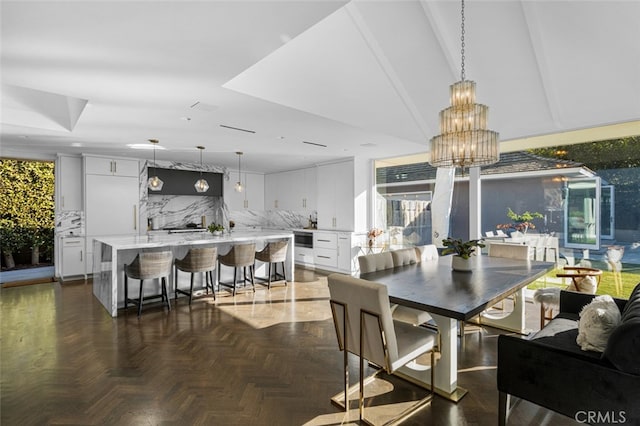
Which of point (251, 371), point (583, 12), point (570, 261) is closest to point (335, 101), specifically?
point (583, 12)

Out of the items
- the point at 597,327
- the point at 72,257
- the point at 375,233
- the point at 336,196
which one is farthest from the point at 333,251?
the point at 597,327

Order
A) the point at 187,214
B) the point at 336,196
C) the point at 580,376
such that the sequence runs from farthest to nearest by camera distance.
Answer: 1. the point at 187,214
2. the point at 336,196
3. the point at 580,376

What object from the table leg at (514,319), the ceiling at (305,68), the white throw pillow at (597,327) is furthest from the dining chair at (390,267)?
the ceiling at (305,68)

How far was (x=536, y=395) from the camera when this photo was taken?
5.81ft

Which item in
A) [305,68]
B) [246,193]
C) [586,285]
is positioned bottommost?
[586,285]

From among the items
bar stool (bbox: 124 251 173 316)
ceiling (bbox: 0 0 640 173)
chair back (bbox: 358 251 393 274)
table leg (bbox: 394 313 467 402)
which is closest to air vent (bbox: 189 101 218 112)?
ceiling (bbox: 0 0 640 173)

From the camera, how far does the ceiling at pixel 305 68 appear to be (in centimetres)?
196

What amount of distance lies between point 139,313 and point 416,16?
4.61 meters

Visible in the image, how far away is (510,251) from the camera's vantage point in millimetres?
3924

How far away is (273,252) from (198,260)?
124cm

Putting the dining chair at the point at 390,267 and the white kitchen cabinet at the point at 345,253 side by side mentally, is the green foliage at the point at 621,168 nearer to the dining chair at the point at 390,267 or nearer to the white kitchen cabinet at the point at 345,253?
the dining chair at the point at 390,267

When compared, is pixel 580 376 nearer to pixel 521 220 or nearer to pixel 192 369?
pixel 192 369

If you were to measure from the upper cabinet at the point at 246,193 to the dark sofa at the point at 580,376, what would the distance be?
7.30 m

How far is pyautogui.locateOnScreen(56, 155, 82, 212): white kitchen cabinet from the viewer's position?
605 cm
